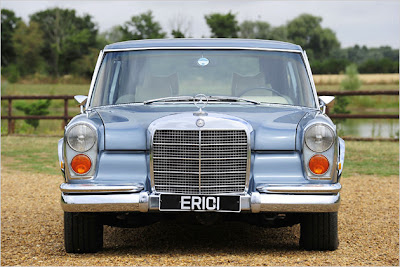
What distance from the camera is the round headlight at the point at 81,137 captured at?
17.1 feet

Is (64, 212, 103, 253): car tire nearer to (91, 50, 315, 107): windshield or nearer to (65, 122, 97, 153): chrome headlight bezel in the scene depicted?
(65, 122, 97, 153): chrome headlight bezel

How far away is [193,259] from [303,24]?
319 feet

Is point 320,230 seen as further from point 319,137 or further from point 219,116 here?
point 219,116

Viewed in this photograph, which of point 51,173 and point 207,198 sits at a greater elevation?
point 207,198

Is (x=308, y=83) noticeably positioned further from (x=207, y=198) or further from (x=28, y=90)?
(x=28, y=90)

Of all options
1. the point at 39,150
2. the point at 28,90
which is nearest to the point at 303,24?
the point at 28,90

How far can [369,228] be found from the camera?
721 centimetres

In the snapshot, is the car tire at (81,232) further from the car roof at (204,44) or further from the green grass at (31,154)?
the green grass at (31,154)

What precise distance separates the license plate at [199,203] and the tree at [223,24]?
6791 centimetres

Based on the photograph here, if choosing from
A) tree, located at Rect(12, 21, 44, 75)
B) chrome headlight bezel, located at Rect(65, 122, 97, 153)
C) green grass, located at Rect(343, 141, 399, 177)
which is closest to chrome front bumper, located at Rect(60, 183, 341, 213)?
chrome headlight bezel, located at Rect(65, 122, 97, 153)

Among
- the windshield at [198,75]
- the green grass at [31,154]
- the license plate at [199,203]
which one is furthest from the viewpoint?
the green grass at [31,154]

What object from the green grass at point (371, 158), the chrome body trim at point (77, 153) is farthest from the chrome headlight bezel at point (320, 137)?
the green grass at point (371, 158)

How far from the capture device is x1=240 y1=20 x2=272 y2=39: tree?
270ft

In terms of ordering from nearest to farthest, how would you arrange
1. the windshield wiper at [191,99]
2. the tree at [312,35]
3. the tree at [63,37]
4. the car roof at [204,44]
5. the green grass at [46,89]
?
the windshield wiper at [191,99], the car roof at [204,44], the green grass at [46,89], the tree at [63,37], the tree at [312,35]
